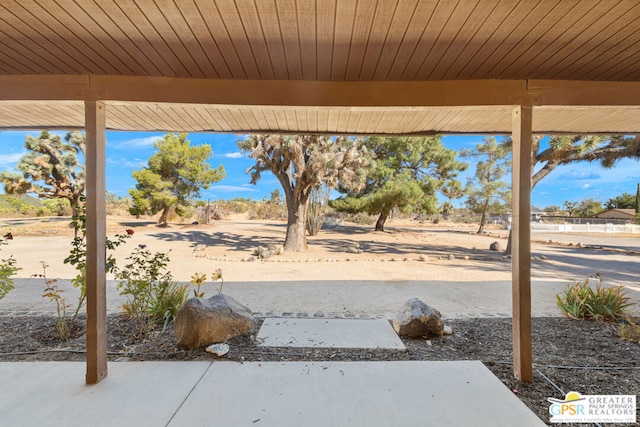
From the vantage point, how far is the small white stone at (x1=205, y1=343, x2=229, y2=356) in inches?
89.8

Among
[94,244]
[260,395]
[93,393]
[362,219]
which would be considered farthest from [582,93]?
[362,219]

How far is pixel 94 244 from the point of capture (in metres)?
1.91

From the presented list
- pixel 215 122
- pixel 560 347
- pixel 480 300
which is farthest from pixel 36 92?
pixel 480 300

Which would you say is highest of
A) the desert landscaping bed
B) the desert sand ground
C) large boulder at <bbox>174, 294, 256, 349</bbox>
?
large boulder at <bbox>174, 294, 256, 349</bbox>

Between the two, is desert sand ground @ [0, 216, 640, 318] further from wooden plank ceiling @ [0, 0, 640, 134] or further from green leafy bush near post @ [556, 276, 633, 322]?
wooden plank ceiling @ [0, 0, 640, 134]

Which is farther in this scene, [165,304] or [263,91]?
[165,304]

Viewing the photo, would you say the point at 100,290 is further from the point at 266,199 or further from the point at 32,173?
the point at 266,199

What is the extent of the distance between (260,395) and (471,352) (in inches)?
69.7

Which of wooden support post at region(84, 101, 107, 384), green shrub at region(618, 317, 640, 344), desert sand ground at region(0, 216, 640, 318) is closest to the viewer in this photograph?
wooden support post at region(84, 101, 107, 384)

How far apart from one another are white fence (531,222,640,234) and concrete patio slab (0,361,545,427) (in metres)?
18.4

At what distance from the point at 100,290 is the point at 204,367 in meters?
0.91

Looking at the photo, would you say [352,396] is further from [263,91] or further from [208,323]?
[263,91]

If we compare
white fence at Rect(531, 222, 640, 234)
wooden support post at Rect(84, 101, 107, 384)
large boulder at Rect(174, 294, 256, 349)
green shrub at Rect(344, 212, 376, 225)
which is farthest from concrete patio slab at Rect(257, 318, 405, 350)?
green shrub at Rect(344, 212, 376, 225)

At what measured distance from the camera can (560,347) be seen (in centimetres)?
253
